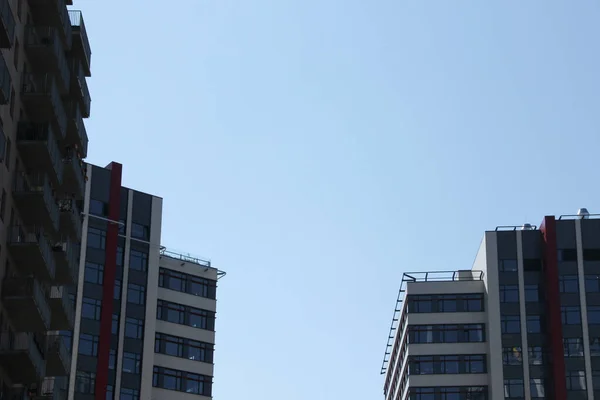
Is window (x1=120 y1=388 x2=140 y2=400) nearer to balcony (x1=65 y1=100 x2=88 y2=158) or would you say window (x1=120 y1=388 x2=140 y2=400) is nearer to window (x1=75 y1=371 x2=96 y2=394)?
window (x1=75 y1=371 x2=96 y2=394)

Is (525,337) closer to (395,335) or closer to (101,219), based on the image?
(395,335)

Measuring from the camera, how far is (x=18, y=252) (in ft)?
211

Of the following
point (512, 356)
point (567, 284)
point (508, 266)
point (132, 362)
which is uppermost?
point (508, 266)

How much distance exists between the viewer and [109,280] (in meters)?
108

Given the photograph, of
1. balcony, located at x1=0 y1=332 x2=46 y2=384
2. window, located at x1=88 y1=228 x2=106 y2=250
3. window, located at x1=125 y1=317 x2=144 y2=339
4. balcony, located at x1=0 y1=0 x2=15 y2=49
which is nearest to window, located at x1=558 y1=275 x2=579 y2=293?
window, located at x1=125 y1=317 x2=144 y2=339

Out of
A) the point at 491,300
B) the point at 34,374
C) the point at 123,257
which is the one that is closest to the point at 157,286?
the point at 123,257

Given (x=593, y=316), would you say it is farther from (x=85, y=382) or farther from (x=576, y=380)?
(x=85, y=382)

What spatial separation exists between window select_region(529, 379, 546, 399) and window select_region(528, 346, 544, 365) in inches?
66.4

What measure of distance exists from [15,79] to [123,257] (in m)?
47.4

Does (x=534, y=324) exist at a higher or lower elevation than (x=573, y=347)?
higher

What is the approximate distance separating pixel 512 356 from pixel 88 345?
40.0 meters

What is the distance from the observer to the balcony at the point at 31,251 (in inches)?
2517

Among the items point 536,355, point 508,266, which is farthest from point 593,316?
point 508,266

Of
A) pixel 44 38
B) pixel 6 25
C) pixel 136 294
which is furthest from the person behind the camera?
pixel 136 294
